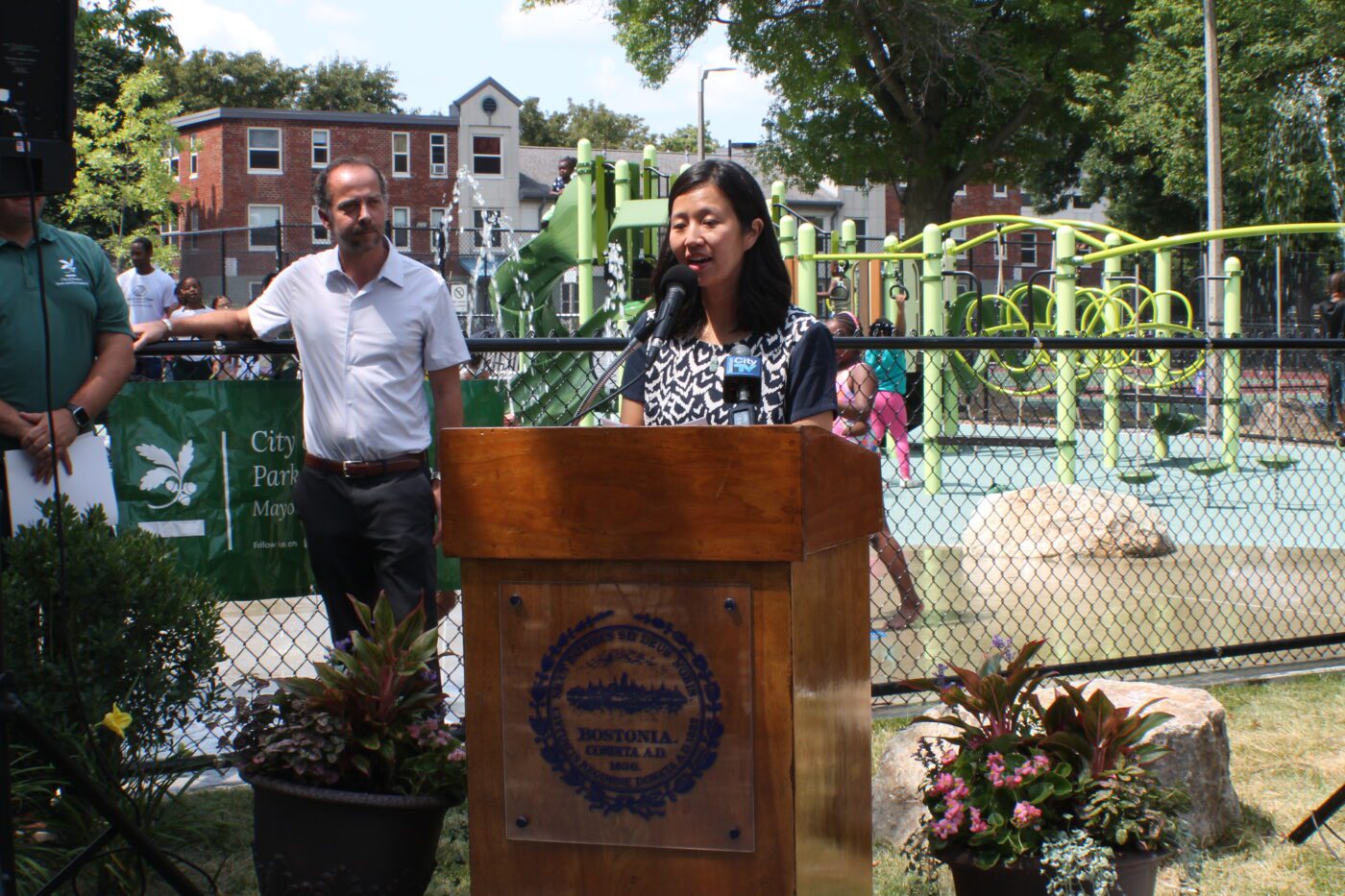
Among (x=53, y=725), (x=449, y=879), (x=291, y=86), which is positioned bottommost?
(x=449, y=879)

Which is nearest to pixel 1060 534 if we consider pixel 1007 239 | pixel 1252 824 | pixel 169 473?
pixel 1252 824

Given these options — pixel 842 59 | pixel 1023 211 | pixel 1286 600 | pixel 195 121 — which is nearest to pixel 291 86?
pixel 195 121

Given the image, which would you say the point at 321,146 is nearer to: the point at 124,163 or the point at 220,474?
the point at 124,163

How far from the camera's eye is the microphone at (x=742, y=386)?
106 inches

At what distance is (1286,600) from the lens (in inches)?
330

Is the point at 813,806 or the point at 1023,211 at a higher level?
the point at 1023,211

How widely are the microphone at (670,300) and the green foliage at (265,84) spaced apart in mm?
78656

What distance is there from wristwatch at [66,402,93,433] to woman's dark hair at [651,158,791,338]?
6.46 feet

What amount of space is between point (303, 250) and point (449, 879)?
36.0 metres

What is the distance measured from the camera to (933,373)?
12594mm

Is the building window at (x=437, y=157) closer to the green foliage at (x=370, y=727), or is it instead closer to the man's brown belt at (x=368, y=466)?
the man's brown belt at (x=368, y=466)

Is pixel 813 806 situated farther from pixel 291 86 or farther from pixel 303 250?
pixel 291 86

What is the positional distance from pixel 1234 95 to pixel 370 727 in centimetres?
2854

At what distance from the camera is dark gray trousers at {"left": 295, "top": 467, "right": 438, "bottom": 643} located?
171 inches
